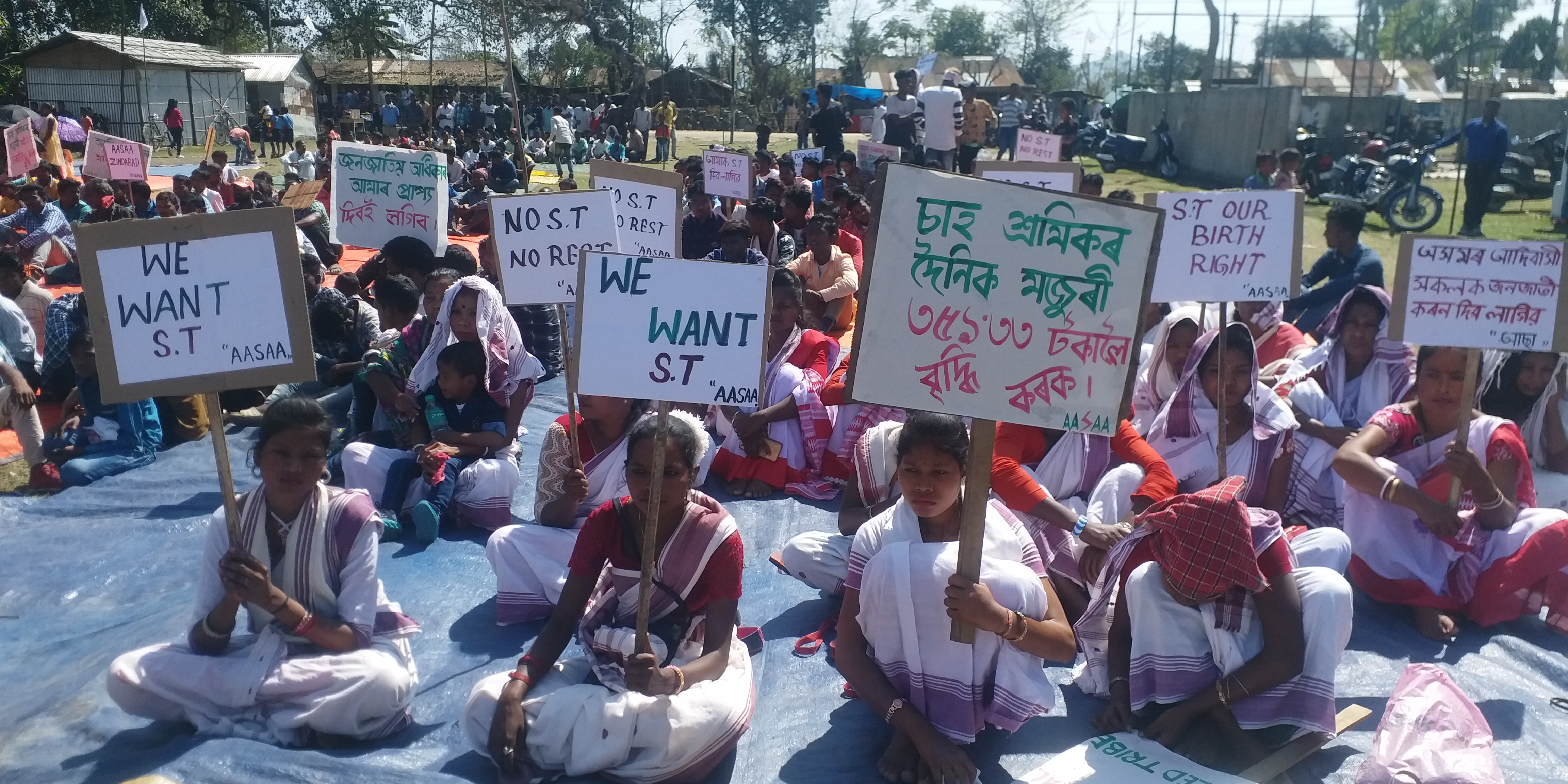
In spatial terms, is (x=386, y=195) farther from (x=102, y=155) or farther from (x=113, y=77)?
(x=113, y=77)

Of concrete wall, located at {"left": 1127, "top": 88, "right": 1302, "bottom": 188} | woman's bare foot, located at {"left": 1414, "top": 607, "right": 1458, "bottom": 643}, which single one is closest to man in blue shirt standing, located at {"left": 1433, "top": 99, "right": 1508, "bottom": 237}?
concrete wall, located at {"left": 1127, "top": 88, "right": 1302, "bottom": 188}

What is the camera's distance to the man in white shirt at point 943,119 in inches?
528

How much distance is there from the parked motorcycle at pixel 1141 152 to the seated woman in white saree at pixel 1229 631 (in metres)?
20.3

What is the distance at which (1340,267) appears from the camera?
706cm

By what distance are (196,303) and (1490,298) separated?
13.2 ft

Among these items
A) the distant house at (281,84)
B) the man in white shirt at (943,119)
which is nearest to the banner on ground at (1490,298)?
the man in white shirt at (943,119)

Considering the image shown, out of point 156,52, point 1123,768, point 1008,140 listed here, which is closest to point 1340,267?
point 1123,768

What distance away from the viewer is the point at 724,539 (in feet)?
10.2

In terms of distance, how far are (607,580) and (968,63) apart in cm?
4261

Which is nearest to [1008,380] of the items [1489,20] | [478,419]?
[478,419]

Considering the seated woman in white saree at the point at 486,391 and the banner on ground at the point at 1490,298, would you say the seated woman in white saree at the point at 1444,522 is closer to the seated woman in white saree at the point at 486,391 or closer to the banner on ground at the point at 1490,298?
the banner on ground at the point at 1490,298

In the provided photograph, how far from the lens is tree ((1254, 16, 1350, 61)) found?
2519cm

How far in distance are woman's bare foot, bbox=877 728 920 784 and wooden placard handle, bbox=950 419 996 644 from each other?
1.49ft

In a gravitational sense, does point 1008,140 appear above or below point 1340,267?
above
